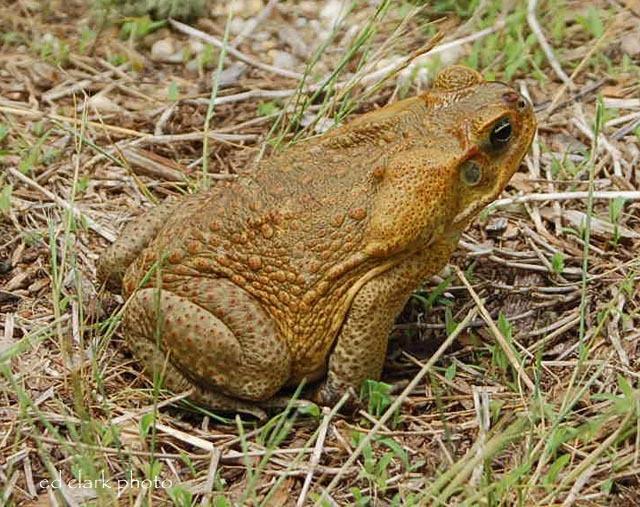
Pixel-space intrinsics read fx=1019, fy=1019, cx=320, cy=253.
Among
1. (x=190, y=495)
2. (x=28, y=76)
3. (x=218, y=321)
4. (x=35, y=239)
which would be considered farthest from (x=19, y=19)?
(x=190, y=495)

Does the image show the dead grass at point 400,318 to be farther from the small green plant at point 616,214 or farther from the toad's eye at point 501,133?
the toad's eye at point 501,133

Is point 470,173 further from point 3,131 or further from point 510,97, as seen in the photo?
point 3,131

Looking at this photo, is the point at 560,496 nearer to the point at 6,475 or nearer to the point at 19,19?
the point at 6,475

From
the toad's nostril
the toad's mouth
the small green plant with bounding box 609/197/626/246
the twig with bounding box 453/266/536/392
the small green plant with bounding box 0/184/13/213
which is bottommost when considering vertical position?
the twig with bounding box 453/266/536/392

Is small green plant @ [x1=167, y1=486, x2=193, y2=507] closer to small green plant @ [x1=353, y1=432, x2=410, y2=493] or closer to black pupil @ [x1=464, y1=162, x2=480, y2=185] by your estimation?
small green plant @ [x1=353, y1=432, x2=410, y2=493]

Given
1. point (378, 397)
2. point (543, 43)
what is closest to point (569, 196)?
point (543, 43)

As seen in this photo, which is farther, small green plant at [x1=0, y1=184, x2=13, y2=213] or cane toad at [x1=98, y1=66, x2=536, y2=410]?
small green plant at [x1=0, y1=184, x2=13, y2=213]

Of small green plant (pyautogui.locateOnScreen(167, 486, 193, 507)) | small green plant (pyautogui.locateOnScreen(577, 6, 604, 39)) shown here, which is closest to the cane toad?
small green plant (pyautogui.locateOnScreen(167, 486, 193, 507))
